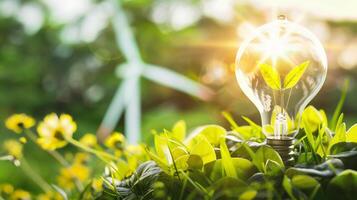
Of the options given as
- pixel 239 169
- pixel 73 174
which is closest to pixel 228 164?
pixel 239 169

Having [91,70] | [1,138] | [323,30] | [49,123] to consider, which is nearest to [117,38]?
[91,70]

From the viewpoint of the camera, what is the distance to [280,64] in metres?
0.56

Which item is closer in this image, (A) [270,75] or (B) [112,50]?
(A) [270,75]

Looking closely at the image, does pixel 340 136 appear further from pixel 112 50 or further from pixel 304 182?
pixel 112 50

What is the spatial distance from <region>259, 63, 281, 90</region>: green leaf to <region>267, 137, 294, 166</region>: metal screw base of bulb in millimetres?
61

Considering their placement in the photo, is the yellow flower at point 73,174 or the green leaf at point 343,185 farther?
the yellow flower at point 73,174

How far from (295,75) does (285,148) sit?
74mm

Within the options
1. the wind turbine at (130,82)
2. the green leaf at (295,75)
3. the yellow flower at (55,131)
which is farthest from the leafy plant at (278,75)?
the wind turbine at (130,82)

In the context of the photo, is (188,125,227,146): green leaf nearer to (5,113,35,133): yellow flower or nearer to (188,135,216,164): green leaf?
(188,135,216,164): green leaf

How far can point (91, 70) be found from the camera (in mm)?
4062

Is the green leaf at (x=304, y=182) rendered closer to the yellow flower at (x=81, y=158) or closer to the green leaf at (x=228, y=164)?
the green leaf at (x=228, y=164)

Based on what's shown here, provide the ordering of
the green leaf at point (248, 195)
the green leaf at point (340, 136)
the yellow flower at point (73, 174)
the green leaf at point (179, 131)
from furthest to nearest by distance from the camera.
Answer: the yellow flower at point (73, 174) < the green leaf at point (179, 131) < the green leaf at point (340, 136) < the green leaf at point (248, 195)

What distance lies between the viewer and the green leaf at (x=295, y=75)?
20.6 inches

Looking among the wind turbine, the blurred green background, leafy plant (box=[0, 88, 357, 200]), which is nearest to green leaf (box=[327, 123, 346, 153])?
leafy plant (box=[0, 88, 357, 200])
